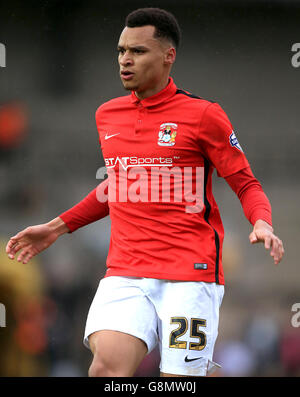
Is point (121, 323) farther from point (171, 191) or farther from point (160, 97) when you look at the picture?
point (160, 97)

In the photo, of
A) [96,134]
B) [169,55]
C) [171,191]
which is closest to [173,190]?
[171,191]

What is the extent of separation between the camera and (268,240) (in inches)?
108

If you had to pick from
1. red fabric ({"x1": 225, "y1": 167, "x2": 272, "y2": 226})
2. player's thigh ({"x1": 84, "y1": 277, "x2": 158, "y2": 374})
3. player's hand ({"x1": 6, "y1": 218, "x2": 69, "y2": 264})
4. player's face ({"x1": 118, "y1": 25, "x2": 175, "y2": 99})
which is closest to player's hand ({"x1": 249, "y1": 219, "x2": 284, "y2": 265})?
red fabric ({"x1": 225, "y1": 167, "x2": 272, "y2": 226})

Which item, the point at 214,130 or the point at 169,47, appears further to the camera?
the point at 169,47

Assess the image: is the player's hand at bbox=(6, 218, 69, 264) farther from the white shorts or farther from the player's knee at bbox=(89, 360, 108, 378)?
the player's knee at bbox=(89, 360, 108, 378)

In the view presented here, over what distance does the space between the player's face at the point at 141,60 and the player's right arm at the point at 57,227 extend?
0.56 m

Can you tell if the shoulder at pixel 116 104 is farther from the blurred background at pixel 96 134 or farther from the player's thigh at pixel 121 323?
the blurred background at pixel 96 134

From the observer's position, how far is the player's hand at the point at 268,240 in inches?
107

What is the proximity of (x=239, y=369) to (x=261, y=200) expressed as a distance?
162 inches

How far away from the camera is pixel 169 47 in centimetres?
335

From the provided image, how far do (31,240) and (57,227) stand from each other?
0.15 m

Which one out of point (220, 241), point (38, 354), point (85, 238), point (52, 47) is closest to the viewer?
point (220, 241)
